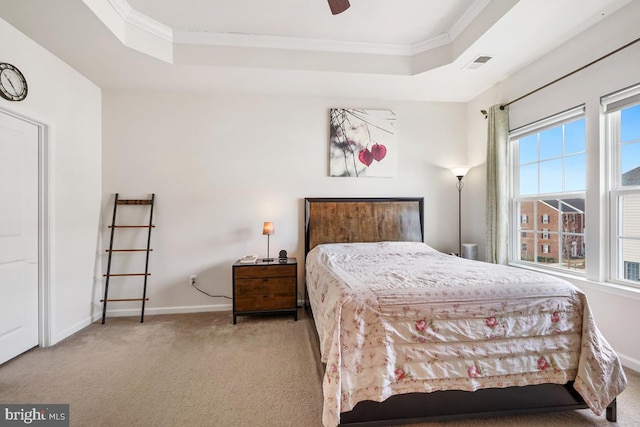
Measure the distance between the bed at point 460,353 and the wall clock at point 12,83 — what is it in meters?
2.94

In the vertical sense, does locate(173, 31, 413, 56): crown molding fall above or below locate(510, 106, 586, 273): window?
above

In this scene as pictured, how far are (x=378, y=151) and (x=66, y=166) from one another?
3423 millimetres

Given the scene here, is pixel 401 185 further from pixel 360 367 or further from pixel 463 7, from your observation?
pixel 360 367

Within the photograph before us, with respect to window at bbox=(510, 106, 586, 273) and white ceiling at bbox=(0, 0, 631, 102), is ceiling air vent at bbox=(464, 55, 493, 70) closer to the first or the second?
white ceiling at bbox=(0, 0, 631, 102)

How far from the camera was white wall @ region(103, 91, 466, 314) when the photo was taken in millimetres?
3311

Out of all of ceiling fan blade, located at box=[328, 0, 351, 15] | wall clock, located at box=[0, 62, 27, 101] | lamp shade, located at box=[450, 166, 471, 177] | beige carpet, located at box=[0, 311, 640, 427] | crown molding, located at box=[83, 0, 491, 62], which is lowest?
beige carpet, located at box=[0, 311, 640, 427]

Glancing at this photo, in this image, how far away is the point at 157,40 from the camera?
2.65m

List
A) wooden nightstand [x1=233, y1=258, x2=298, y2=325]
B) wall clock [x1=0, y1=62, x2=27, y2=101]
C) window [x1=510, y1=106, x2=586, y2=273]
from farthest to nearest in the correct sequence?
wooden nightstand [x1=233, y1=258, x2=298, y2=325] < window [x1=510, y1=106, x2=586, y2=273] < wall clock [x1=0, y1=62, x2=27, y2=101]

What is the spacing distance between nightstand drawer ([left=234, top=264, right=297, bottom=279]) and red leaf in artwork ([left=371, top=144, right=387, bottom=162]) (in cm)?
177

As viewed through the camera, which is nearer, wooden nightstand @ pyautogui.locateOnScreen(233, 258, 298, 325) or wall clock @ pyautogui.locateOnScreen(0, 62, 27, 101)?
wall clock @ pyautogui.locateOnScreen(0, 62, 27, 101)

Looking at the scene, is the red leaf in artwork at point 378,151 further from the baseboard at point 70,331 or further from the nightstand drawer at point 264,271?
the baseboard at point 70,331

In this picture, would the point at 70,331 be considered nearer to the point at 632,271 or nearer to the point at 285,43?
the point at 285,43

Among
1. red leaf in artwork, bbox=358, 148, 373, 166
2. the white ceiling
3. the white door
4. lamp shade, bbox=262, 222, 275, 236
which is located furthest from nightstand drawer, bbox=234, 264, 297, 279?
the white ceiling

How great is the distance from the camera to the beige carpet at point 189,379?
1.61 m
